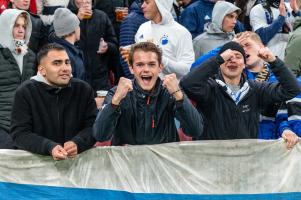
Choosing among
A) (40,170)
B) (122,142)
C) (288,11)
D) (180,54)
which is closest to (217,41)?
(180,54)

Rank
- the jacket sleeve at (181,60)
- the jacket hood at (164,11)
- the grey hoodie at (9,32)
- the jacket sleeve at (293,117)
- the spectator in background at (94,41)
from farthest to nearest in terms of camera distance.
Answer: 1. the spectator in background at (94,41)
2. the jacket hood at (164,11)
3. the jacket sleeve at (181,60)
4. the grey hoodie at (9,32)
5. the jacket sleeve at (293,117)

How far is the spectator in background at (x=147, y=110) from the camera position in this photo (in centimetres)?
648

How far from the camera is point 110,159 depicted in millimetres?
6582

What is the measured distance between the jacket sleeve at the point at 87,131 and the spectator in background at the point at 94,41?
9.88 feet

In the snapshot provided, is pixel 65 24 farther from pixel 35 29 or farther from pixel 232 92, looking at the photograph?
pixel 232 92

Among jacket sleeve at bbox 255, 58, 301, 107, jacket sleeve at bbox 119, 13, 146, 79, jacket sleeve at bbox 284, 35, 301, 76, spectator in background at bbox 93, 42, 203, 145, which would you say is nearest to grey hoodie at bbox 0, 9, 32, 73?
jacket sleeve at bbox 119, 13, 146, 79

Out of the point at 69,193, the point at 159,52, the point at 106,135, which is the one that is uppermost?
the point at 159,52

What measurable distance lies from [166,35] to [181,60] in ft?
1.19

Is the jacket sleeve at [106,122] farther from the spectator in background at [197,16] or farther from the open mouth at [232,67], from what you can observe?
the spectator in background at [197,16]

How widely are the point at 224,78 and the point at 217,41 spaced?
8.18 feet

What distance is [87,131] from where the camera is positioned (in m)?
6.66

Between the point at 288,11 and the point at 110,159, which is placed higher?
the point at 288,11

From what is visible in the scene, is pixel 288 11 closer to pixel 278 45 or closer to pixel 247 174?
pixel 278 45

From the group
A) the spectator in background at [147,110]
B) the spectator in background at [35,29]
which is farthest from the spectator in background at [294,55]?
the spectator in background at [35,29]
